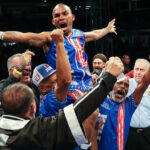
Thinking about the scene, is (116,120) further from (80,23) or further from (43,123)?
(80,23)

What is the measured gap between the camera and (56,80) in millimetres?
1880

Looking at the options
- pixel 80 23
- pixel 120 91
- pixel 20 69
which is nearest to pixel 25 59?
pixel 20 69

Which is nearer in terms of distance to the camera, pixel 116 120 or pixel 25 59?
pixel 116 120

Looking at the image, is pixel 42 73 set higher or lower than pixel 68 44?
lower

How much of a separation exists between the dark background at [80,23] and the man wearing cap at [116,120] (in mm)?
3347

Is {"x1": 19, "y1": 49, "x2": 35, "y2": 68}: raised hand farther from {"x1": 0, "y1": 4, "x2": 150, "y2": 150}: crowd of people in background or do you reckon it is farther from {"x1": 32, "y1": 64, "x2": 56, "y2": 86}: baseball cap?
{"x1": 32, "y1": 64, "x2": 56, "y2": 86}: baseball cap

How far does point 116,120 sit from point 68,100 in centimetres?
59

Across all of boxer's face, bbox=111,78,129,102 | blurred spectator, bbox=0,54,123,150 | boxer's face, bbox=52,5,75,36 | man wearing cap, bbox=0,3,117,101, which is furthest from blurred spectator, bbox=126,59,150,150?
blurred spectator, bbox=0,54,123,150

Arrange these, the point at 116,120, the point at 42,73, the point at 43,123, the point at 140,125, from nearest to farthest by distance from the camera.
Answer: the point at 43,123
the point at 42,73
the point at 116,120
the point at 140,125

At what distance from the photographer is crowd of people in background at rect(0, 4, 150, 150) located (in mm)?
1157

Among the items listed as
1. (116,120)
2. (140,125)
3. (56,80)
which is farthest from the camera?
(140,125)

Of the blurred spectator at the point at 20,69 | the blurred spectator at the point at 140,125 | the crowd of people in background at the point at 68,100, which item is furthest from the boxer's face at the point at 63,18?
the blurred spectator at the point at 140,125

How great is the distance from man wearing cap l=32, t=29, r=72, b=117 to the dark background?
3.64 m

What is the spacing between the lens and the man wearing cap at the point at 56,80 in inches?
62.2
